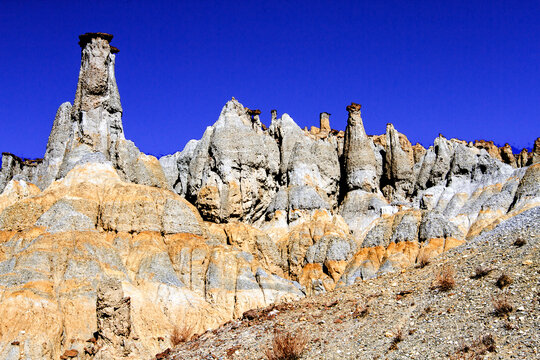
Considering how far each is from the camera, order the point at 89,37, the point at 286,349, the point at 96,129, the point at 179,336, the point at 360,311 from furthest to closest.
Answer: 1. the point at 89,37
2. the point at 96,129
3. the point at 179,336
4. the point at 360,311
5. the point at 286,349

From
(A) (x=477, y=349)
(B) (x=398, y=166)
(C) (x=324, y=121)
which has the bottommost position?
(A) (x=477, y=349)

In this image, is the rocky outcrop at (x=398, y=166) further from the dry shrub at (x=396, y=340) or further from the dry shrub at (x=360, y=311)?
the dry shrub at (x=396, y=340)

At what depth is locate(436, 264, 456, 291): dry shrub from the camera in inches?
834

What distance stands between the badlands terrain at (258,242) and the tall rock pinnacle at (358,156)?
0.20 metres

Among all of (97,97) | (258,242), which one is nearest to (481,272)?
(258,242)

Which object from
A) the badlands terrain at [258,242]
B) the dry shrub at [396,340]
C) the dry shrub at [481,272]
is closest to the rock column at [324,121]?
the badlands terrain at [258,242]

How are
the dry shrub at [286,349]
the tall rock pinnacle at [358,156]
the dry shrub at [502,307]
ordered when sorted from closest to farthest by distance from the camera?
the dry shrub at [502,307] → the dry shrub at [286,349] → the tall rock pinnacle at [358,156]

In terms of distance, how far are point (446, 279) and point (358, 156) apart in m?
58.6

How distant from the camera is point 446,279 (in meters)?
21.3

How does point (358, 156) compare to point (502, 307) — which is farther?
point (358, 156)

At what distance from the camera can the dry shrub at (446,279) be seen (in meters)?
21.2

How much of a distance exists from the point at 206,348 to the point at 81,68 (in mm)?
50070

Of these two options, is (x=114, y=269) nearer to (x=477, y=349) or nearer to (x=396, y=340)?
(x=396, y=340)

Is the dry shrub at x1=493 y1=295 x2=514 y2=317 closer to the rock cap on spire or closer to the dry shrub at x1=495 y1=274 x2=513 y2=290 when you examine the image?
the dry shrub at x1=495 y1=274 x2=513 y2=290
